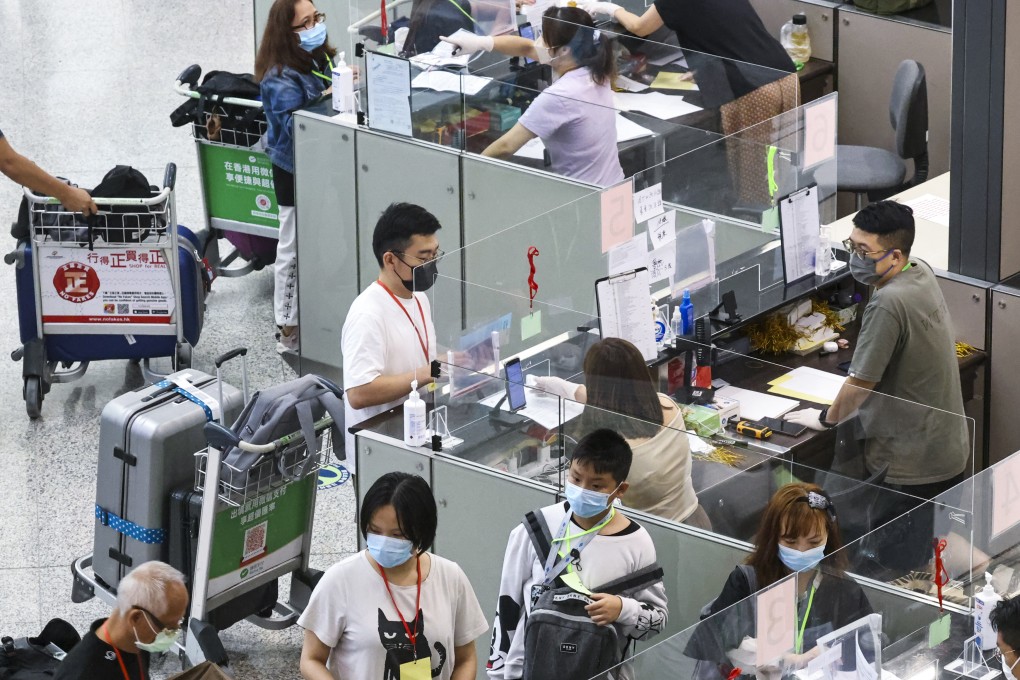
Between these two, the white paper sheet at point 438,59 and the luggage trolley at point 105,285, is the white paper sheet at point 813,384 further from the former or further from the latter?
the luggage trolley at point 105,285

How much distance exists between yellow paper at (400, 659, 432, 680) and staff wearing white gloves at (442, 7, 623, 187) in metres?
2.75

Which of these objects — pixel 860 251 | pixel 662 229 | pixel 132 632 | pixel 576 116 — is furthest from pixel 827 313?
pixel 132 632

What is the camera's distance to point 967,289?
606 cm

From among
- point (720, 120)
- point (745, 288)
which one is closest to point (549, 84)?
point (720, 120)

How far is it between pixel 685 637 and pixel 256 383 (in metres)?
3.77

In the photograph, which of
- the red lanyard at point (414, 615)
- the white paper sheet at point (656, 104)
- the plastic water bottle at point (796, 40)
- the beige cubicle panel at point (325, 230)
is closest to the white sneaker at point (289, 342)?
the beige cubicle panel at point (325, 230)

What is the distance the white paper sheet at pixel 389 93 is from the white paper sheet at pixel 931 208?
2.05 metres

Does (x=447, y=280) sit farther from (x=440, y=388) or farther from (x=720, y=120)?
(x=720, y=120)

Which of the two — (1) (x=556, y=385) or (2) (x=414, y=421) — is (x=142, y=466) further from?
(1) (x=556, y=385)

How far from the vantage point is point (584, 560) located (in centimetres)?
416

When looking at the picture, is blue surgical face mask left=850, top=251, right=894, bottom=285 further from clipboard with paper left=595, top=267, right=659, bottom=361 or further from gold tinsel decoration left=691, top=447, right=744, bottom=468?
gold tinsel decoration left=691, top=447, right=744, bottom=468

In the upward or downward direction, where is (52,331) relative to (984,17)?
downward

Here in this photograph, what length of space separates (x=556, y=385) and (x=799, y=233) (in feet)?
5.06

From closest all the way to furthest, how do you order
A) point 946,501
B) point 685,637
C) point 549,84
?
point 685,637 < point 946,501 < point 549,84
